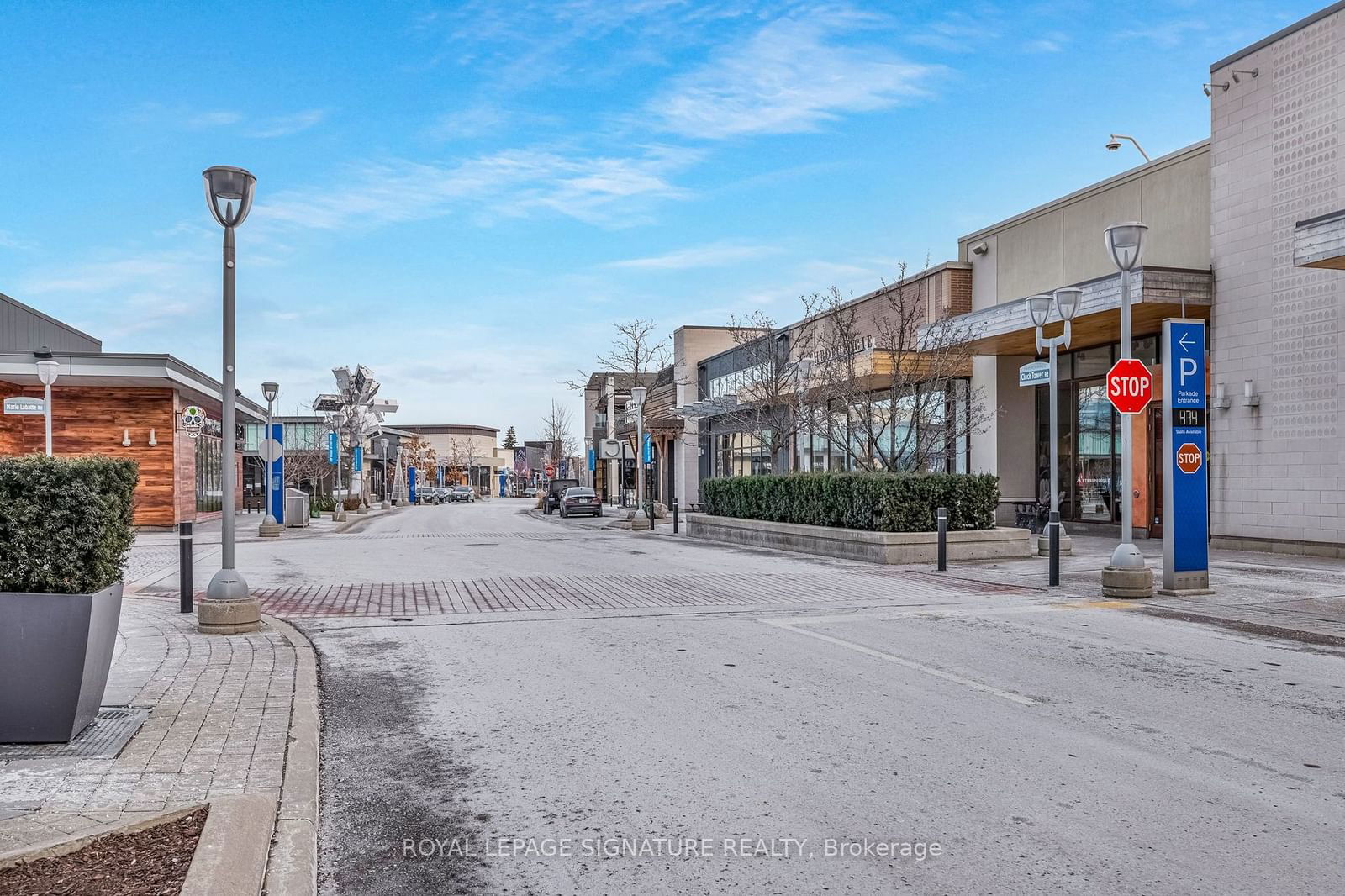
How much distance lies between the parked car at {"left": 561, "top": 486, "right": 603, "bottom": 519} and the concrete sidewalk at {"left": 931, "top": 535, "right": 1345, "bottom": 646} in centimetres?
2714

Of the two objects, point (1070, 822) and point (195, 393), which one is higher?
point (195, 393)

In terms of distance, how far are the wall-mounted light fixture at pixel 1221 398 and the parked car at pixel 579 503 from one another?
94.6ft

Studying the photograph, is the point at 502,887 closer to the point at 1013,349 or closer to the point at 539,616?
the point at 539,616

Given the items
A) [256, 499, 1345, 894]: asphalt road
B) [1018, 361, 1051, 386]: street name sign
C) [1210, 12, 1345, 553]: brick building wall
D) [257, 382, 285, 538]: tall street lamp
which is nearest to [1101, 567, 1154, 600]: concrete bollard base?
[256, 499, 1345, 894]: asphalt road

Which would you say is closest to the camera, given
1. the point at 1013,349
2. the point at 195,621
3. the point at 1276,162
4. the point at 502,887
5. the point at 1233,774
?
the point at 502,887

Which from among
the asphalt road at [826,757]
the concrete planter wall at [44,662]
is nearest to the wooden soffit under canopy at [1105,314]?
the asphalt road at [826,757]

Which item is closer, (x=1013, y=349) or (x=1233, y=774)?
(x=1233, y=774)

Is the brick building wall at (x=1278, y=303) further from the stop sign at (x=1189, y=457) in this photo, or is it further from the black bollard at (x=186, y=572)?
the black bollard at (x=186, y=572)

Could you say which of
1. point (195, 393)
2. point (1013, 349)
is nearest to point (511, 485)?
point (195, 393)

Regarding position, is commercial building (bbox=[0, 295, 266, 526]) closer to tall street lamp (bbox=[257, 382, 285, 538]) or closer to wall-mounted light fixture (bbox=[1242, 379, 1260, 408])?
tall street lamp (bbox=[257, 382, 285, 538])

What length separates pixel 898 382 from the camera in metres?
24.0

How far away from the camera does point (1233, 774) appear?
212 inches

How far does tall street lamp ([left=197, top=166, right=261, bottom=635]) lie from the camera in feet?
32.0

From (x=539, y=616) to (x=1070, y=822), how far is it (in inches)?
300
